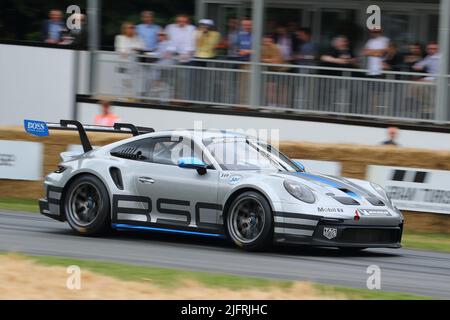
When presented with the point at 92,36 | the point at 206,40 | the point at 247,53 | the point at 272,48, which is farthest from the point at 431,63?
the point at 92,36

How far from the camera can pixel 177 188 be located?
11133 millimetres

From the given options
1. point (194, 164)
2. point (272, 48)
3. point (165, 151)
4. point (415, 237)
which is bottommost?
point (415, 237)

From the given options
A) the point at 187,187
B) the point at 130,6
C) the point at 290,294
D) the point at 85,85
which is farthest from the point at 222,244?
the point at 130,6

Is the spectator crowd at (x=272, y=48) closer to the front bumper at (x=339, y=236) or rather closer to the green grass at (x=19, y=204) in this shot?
the green grass at (x=19, y=204)

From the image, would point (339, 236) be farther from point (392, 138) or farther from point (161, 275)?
point (392, 138)

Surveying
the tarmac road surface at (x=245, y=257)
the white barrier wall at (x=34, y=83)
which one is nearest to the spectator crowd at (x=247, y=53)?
the white barrier wall at (x=34, y=83)

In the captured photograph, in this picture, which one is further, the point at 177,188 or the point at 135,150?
the point at 135,150

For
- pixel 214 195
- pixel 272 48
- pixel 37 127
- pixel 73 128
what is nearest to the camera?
pixel 214 195

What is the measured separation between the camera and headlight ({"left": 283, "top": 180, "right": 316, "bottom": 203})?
34.7 feet

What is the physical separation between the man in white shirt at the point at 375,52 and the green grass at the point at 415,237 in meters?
4.71

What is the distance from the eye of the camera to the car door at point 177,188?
36.0ft

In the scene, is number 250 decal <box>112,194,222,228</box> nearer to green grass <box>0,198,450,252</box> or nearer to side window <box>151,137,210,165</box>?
side window <box>151,137,210,165</box>

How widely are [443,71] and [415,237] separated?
5.06 m
